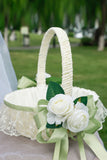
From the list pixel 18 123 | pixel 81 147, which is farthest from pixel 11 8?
pixel 81 147

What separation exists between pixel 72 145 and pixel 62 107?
29cm

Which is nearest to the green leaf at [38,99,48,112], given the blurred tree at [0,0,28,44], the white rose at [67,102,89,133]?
the white rose at [67,102,89,133]

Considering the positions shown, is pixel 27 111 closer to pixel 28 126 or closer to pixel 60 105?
pixel 28 126

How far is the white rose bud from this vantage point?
127cm

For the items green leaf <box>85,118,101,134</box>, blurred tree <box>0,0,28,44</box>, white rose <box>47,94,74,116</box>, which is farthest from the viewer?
blurred tree <box>0,0,28,44</box>

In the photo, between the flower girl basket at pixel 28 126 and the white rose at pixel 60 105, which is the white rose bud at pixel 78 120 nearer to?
the white rose at pixel 60 105

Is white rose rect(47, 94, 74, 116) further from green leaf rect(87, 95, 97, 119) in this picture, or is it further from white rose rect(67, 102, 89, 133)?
green leaf rect(87, 95, 97, 119)

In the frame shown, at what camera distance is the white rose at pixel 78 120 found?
127cm

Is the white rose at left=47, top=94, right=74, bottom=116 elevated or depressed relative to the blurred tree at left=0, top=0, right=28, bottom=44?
elevated

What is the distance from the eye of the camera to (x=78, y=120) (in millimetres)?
1265

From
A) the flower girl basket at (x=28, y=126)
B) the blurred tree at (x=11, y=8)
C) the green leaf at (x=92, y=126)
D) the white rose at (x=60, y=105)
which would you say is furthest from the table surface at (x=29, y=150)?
the blurred tree at (x=11, y=8)

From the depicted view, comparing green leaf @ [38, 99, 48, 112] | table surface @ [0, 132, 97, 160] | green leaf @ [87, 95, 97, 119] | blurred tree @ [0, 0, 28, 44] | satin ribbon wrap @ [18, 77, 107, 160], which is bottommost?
blurred tree @ [0, 0, 28, 44]

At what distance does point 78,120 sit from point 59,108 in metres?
0.10

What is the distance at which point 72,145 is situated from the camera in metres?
1.46
